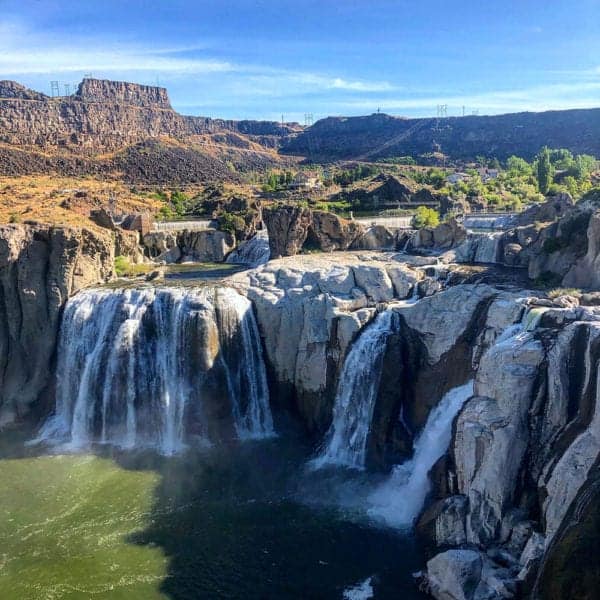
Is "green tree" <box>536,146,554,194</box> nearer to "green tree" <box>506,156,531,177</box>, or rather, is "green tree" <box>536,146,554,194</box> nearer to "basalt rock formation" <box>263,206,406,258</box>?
"green tree" <box>506,156,531,177</box>

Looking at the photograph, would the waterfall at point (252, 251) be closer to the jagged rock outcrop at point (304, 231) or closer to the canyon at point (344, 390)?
the canyon at point (344, 390)

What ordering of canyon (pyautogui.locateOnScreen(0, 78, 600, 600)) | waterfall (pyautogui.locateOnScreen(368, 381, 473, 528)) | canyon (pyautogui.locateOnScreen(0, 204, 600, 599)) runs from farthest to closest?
waterfall (pyautogui.locateOnScreen(368, 381, 473, 528)), canyon (pyautogui.locateOnScreen(0, 78, 600, 600)), canyon (pyautogui.locateOnScreen(0, 204, 600, 599))

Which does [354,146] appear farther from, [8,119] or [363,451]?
[363,451]

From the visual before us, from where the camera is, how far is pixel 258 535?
70.7ft

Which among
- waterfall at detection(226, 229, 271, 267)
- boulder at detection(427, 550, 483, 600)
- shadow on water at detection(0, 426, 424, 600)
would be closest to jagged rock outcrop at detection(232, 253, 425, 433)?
shadow on water at detection(0, 426, 424, 600)

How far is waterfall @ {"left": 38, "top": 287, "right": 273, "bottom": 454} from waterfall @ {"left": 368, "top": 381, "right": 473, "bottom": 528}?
7.76 m

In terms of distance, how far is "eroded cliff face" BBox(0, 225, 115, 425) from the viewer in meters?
31.4

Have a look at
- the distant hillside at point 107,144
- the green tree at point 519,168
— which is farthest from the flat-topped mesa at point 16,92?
the green tree at point 519,168

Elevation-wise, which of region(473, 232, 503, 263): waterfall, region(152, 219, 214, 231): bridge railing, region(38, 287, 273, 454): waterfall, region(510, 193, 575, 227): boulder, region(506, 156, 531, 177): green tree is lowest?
region(38, 287, 273, 454): waterfall

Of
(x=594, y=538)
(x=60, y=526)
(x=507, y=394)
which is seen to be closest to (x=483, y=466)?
(x=507, y=394)

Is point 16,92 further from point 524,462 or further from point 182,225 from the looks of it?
point 524,462

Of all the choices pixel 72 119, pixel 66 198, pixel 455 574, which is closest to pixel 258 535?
pixel 455 574

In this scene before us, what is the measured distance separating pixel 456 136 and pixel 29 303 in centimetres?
14854

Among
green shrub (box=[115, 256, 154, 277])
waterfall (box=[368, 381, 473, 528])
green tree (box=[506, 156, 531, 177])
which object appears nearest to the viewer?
waterfall (box=[368, 381, 473, 528])
